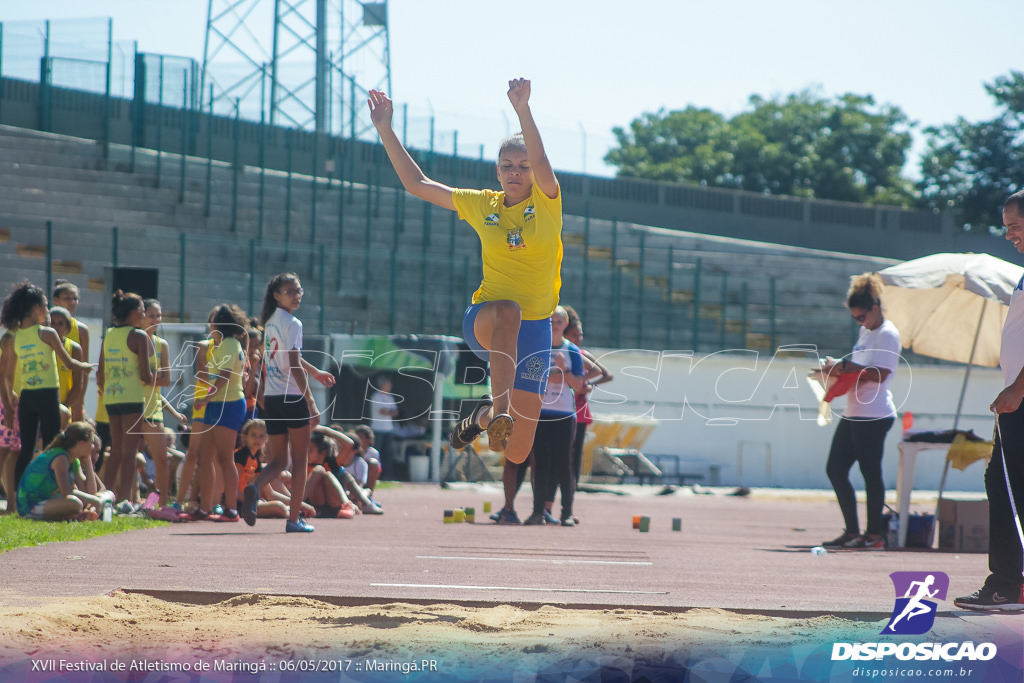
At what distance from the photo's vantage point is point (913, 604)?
4734 millimetres

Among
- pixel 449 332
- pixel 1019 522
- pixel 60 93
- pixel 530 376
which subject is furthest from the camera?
pixel 60 93

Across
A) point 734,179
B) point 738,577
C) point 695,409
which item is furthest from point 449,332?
point 734,179

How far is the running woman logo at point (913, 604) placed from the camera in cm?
468

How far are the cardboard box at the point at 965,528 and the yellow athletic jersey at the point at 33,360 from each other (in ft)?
26.4

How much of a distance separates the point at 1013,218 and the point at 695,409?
17670 millimetres

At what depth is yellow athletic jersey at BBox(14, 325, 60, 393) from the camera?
9977 mm

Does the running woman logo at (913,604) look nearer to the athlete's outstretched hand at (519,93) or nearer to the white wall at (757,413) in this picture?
the athlete's outstretched hand at (519,93)

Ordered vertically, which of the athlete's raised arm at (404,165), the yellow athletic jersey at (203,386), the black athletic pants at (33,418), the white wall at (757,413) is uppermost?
the athlete's raised arm at (404,165)

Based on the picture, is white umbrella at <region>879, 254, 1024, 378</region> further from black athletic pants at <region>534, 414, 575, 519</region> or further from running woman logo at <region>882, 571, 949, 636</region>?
running woman logo at <region>882, 571, 949, 636</region>

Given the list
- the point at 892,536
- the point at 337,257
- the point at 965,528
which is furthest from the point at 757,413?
the point at 965,528

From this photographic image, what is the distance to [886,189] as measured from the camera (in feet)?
169

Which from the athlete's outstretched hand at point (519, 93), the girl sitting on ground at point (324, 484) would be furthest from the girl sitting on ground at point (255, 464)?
the athlete's outstretched hand at point (519, 93)

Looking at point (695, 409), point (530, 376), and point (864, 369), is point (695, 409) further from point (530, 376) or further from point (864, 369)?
point (530, 376)

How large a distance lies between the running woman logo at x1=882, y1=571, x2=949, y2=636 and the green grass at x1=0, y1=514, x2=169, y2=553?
549 cm
